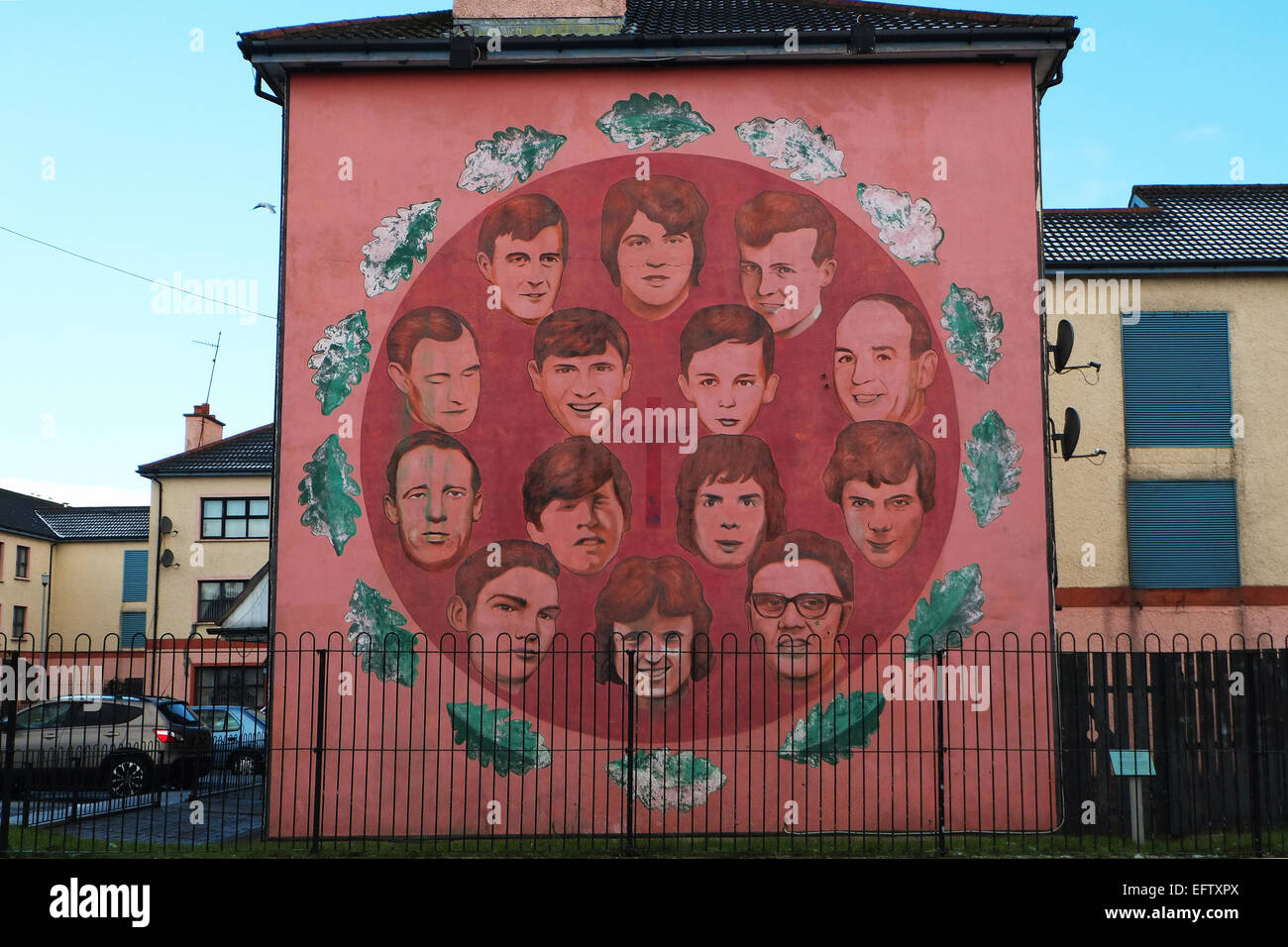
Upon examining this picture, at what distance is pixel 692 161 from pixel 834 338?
116 inches

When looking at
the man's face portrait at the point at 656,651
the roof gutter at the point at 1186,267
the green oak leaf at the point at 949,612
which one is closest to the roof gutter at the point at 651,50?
the green oak leaf at the point at 949,612

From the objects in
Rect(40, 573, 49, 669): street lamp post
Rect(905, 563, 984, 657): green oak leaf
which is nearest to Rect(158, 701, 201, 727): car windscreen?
Rect(905, 563, 984, 657): green oak leaf

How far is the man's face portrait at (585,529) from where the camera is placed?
48.2ft

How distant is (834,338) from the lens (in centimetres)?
1497

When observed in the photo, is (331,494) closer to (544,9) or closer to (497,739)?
(497,739)

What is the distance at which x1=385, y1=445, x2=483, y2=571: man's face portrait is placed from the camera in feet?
48.4

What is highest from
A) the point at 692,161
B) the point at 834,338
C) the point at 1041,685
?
the point at 692,161

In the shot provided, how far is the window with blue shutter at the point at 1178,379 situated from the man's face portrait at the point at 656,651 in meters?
12.2

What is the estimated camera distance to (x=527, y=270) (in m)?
15.2

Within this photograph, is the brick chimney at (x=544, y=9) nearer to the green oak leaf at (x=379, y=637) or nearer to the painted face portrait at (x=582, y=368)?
the painted face portrait at (x=582, y=368)


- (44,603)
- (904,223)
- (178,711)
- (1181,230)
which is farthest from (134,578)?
(904,223)

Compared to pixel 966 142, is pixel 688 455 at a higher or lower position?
lower
